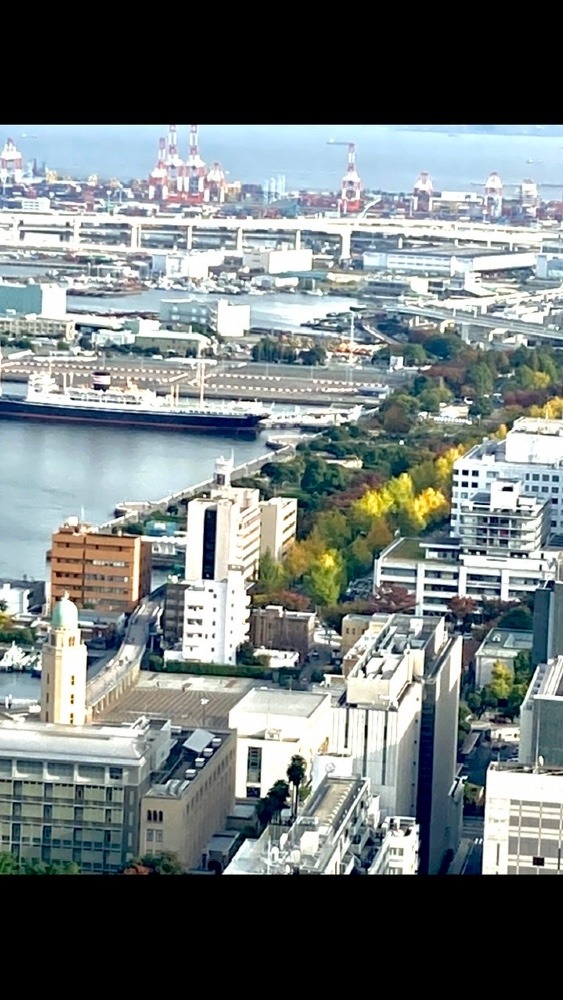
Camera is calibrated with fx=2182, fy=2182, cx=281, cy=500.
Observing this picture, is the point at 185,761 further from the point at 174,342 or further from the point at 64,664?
the point at 174,342

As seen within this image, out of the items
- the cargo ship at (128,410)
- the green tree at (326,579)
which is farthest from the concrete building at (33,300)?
the green tree at (326,579)

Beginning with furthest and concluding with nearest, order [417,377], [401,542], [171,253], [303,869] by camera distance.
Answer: [171,253], [417,377], [401,542], [303,869]

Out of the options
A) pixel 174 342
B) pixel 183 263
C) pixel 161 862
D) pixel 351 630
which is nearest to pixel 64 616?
pixel 351 630

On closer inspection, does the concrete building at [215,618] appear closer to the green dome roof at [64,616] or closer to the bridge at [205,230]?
the green dome roof at [64,616]

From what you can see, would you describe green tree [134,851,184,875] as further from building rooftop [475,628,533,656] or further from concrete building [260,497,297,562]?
concrete building [260,497,297,562]

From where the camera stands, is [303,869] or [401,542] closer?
[303,869]
